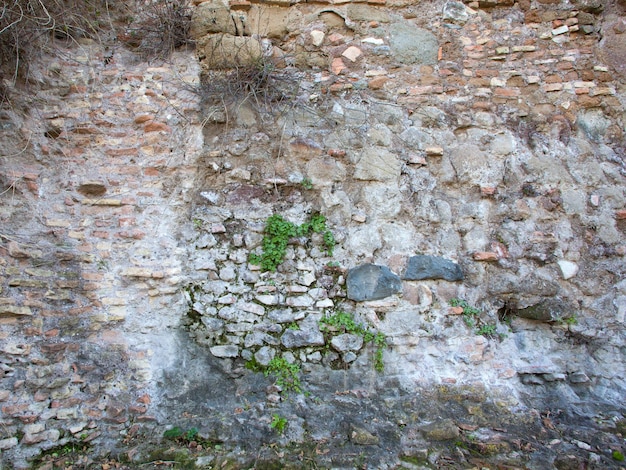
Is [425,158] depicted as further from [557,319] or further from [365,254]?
[557,319]

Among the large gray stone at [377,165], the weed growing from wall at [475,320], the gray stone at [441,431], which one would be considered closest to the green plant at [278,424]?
the gray stone at [441,431]

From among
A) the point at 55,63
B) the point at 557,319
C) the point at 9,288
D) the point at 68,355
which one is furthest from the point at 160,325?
the point at 557,319

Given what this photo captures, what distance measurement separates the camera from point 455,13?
3.15 meters

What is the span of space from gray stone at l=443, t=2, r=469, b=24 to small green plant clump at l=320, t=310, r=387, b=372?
7.01 ft

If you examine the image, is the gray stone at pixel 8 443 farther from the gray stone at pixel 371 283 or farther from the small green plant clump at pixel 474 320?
the small green plant clump at pixel 474 320

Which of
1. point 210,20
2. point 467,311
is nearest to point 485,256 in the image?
point 467,311

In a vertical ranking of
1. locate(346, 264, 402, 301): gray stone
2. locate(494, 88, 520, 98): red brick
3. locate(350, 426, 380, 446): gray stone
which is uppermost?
locate(494, 88, 520, 98): red brick

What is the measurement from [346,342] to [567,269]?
149 centimetres

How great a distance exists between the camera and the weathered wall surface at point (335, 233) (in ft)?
8.16

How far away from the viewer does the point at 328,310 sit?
2.75 m

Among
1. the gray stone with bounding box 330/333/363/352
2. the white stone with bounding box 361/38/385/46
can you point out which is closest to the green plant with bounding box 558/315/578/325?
the gray stone with bounding box 330/333/363/352

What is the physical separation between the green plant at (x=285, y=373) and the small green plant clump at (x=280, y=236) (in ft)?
1.79

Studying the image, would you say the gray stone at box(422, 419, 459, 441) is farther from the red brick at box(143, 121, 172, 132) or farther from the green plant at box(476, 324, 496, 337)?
the red brick at box(143, 121, 172, 132)

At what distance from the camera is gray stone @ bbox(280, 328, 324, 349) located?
267 cm
